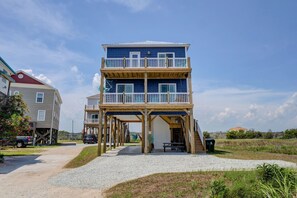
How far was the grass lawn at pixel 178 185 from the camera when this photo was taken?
5719 millimetres

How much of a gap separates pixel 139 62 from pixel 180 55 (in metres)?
4.09

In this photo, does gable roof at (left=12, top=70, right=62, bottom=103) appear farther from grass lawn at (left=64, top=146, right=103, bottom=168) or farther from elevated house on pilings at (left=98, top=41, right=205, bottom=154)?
grass lawn at (left=64, top=146, right=103, bottom=168)

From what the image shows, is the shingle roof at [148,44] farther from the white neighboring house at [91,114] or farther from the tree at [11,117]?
the white neighboring house at [91,114]

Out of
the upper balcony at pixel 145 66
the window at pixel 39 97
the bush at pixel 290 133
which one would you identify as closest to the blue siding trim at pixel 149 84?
the upper balcony at pixel 145 66

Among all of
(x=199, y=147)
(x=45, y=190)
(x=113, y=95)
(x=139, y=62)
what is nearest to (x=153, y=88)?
(x=139, y=62)

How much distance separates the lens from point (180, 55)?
18.5 metres

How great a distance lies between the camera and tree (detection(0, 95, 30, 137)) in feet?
42.7

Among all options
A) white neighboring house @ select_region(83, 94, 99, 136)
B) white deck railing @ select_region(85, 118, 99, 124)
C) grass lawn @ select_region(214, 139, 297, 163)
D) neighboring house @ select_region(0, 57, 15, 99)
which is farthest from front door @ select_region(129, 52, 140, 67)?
white deck railing @ select_region(85, 118, 99, 124)

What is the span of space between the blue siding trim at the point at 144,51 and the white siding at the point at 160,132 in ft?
20.8

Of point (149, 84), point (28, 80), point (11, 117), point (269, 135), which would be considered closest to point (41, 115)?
point (28, 80)

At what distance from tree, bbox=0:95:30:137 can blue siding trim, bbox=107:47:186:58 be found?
8220 mm

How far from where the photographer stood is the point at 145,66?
16188mm

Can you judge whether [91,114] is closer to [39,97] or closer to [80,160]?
[39,97]

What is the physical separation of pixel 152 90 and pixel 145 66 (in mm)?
2866
